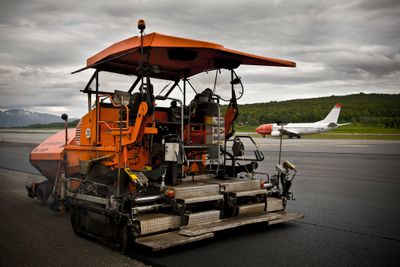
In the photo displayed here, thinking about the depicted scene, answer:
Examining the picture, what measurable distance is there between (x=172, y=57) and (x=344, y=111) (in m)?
123

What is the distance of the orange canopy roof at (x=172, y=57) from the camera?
5504 millimetres

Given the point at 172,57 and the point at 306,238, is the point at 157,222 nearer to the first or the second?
the point at 306,238

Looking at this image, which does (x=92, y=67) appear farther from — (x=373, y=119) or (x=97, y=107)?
(x=373, y=119)

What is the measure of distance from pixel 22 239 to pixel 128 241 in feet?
5.10

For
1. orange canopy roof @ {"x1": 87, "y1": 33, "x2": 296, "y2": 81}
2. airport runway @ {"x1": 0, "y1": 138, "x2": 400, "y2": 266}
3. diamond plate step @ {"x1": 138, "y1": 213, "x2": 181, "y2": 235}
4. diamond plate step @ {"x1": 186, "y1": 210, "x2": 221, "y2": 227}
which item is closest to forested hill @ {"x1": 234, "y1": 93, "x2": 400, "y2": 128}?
airport runway @ {"x1": 0, "y1": 138, "x2": 400, "y2": 266}

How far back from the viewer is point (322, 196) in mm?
9555

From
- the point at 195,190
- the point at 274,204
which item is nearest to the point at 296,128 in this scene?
the point at 274,204

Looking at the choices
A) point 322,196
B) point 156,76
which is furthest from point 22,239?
point 322,196

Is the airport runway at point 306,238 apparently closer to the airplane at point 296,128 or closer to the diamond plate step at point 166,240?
the diamond plate step at point 166,240

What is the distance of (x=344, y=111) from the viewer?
121438mm

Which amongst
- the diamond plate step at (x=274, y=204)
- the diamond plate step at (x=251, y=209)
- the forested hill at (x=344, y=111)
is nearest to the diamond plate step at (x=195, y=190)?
the diamond plate step at (x=251, y=209)

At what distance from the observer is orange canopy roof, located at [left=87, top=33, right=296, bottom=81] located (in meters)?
5.50

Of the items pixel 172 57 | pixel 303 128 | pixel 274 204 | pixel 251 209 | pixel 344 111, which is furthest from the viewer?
pixel 344 111

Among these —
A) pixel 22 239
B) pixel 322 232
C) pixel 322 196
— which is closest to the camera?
pixel 22 239
